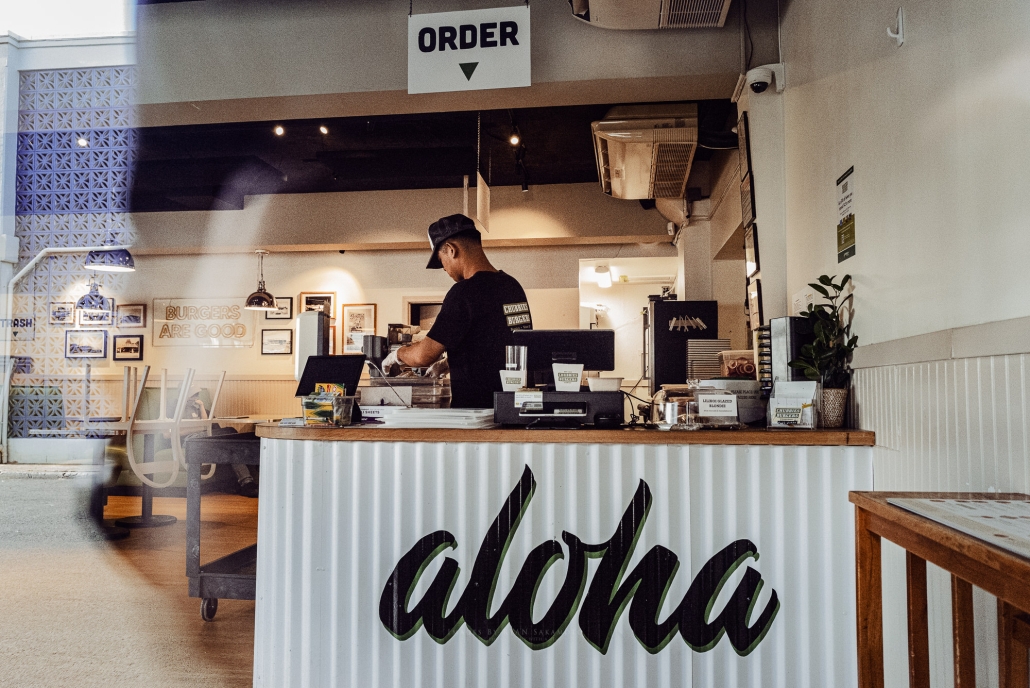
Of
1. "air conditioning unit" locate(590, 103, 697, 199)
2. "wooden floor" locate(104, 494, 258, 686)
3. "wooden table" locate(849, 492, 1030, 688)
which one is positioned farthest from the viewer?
"air conditioning unit" locate(590, 103, 697, 199)

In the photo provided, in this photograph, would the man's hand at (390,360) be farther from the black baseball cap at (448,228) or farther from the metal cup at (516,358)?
the metal cup at (516,358)

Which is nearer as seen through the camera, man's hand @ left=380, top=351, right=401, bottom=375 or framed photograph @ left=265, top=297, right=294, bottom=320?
man's hand @ left=380, top=351, right=401, bottom=375

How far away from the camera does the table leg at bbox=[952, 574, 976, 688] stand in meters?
1.37

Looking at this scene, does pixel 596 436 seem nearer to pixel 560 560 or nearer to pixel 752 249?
pixel 560 560

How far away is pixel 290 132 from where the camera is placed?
21.2 ft

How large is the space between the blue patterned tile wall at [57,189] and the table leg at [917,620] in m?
3.77

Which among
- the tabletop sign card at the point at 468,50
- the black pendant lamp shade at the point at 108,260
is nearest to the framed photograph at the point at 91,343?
the black pendant lamp shade at the point at 108,260

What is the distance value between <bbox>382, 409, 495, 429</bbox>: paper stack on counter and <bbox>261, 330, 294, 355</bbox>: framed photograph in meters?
6.33

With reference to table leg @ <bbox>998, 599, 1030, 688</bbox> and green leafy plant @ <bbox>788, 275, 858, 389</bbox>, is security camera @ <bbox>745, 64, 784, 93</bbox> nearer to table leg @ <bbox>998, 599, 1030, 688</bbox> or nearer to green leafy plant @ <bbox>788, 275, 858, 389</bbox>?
green leafy plant @ <bbox>788, 275, 858, 389</bbox>

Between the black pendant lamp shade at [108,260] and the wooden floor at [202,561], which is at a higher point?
the black pendant lamp shade at [108,260]

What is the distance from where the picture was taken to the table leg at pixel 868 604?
1.38m

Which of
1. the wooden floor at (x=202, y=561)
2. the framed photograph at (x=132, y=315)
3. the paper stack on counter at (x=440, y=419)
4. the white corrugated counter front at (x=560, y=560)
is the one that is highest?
the framed photograph at (x=132, y=315)

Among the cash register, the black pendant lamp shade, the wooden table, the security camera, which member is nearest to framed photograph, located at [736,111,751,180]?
the security camera

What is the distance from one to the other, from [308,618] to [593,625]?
0.94 m
